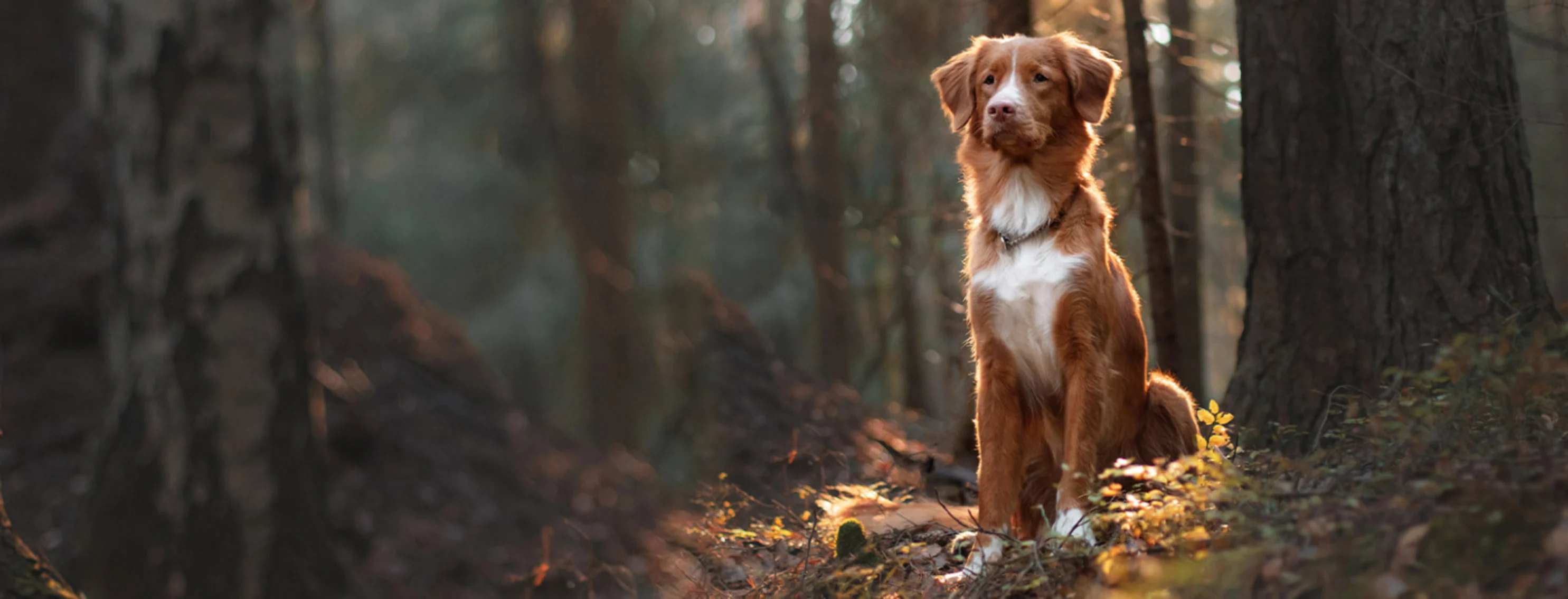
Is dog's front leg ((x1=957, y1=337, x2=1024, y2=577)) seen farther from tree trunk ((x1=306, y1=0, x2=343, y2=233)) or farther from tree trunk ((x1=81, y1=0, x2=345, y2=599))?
tree trunk ((x1=306, y1=0, x2=343, y2=233))

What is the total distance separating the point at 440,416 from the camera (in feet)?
41.3

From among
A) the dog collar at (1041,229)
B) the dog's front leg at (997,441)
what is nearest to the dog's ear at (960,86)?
the dog collar at (1041,229)

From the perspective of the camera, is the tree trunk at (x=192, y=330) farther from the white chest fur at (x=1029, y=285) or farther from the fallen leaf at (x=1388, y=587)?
the fallen leaf at (x=1388, y=587)

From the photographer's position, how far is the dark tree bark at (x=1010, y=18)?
690 centimetres

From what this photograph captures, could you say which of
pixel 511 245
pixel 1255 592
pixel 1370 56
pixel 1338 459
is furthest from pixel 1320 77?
pixel 511 245

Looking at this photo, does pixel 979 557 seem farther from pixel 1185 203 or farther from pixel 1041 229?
pixel 1185 203

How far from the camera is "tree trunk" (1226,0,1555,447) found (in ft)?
16.4

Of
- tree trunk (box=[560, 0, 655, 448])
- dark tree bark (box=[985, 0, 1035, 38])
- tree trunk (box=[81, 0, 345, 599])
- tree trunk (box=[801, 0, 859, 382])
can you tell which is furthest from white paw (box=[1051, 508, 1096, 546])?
tree trunk (box=[560, 0, 655, 448])

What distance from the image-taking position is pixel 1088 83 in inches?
166

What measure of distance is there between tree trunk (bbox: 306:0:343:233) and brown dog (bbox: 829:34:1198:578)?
18.1 metres

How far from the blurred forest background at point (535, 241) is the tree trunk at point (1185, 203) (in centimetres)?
7

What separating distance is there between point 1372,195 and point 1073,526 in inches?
99.4

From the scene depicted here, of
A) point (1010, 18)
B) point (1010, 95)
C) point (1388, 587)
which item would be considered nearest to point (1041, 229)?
point (1010, 95)

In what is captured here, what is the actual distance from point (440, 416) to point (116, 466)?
6.27m
